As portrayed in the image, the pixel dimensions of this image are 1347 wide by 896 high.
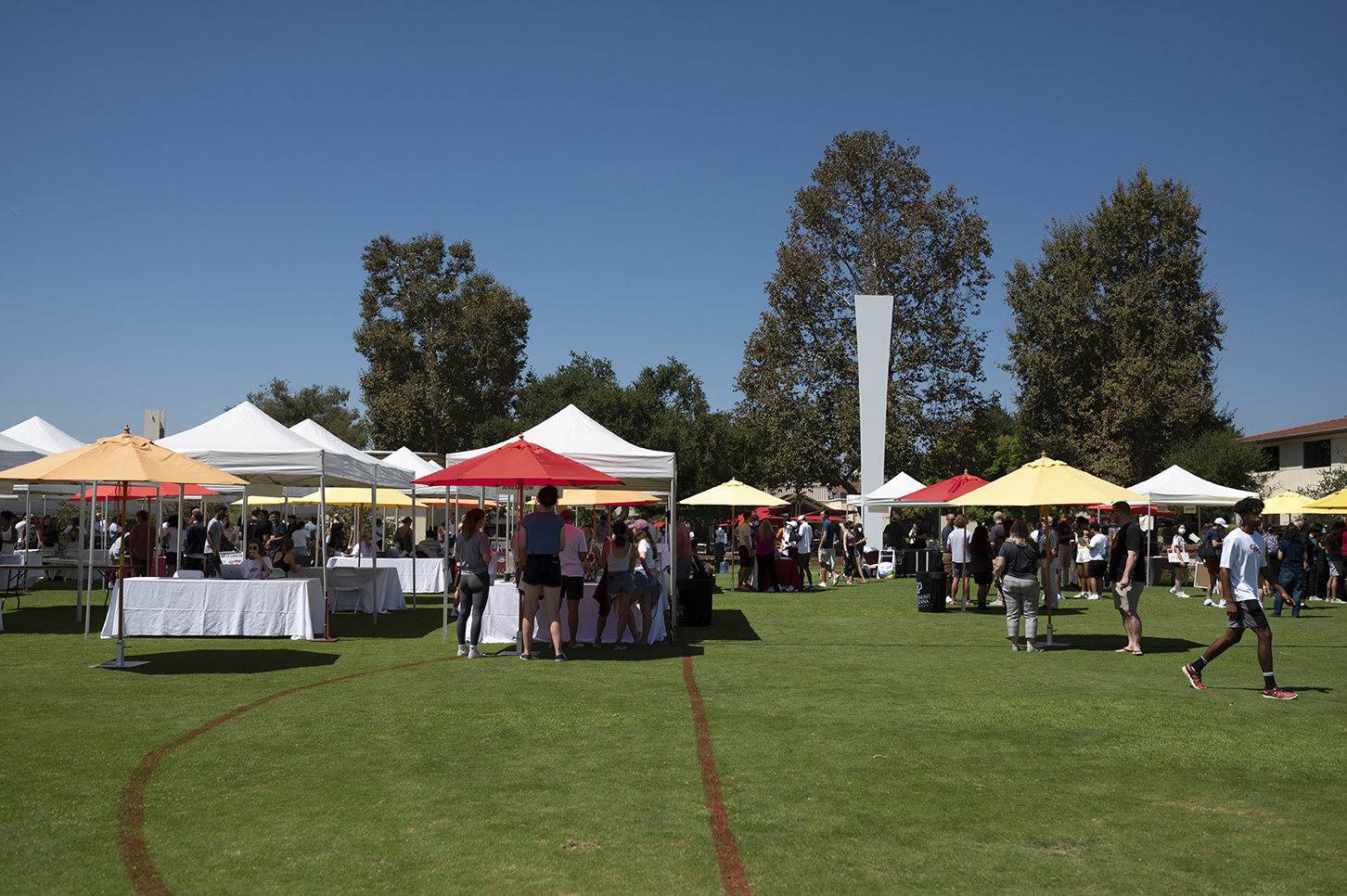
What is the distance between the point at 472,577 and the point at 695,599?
4.47 metres

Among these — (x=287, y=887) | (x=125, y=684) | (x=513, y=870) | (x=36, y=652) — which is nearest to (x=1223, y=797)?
(x=513, y=870)

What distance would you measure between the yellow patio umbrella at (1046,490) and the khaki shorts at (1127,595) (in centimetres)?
88

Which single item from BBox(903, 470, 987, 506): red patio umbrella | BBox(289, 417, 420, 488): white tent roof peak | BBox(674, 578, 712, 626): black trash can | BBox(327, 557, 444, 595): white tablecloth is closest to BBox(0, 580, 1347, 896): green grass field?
BBox(674, 578, 712, 626): black trash can

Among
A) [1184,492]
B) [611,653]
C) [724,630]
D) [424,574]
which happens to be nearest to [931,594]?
[724,630]

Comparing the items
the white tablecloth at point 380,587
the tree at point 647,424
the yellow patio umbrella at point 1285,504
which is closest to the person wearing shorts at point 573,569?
the white tablecloth at point 380,587

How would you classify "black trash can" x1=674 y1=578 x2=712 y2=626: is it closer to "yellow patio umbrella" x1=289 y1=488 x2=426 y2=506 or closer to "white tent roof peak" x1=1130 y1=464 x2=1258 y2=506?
"yellow patio umbrella" x1=289 y1=488 x2=426 y2=506

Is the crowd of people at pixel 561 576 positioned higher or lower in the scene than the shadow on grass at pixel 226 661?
higher

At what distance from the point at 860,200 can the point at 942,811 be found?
121ft

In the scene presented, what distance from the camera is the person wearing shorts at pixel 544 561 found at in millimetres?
10648

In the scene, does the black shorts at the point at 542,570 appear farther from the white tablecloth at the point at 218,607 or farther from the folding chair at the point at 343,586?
the folding chair at the point at 343,586

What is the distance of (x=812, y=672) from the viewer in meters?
10.1

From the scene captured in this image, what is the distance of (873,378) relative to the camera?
32.0 metres

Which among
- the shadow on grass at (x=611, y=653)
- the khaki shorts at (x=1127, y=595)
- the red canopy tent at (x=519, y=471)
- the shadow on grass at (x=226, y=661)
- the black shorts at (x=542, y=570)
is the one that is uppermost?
the red canopy tent at (x=519, y=471)

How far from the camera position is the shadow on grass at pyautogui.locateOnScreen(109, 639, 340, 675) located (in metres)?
9.97
